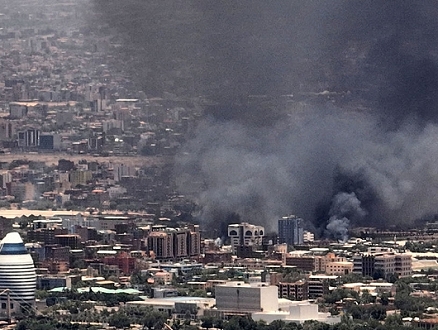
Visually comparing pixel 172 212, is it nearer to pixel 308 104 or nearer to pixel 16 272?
pixel 308 104

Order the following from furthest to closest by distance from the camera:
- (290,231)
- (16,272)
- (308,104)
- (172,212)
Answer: (308,104)
(172,212)
(290,231)
(16,272)

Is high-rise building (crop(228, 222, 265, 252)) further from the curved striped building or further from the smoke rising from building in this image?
the curved striped building

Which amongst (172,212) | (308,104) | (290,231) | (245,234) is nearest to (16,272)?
(245,234)

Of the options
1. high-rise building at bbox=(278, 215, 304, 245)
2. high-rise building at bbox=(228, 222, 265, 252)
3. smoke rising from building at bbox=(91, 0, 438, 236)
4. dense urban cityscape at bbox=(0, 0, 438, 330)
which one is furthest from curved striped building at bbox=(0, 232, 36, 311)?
smoke rising from building at bbox=(91, 0, 438, 236)

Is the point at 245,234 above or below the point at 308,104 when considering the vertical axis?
below

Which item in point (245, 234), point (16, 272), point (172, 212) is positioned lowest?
point (16, 272)

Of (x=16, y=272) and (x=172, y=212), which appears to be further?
(x=172, y=212)

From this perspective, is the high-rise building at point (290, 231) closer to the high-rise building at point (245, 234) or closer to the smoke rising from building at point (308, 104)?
the high-rise building at point (245, 234)

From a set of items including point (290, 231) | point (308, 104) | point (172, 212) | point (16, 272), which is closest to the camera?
point (16, 272)
